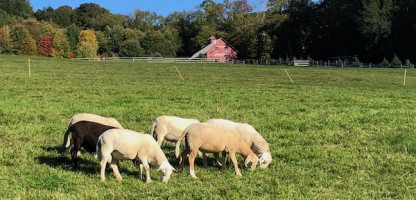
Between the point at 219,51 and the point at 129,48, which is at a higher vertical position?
the point at 129,48

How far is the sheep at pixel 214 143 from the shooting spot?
7.03 m

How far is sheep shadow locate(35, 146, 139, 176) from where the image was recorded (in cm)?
717

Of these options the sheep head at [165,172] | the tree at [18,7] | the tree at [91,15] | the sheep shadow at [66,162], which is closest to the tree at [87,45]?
the tree at [18,7]

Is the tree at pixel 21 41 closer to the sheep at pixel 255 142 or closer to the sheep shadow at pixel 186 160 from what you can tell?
the sheep shadow at pixel 186 160

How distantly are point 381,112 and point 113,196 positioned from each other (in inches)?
421

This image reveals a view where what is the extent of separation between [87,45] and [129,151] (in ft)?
322

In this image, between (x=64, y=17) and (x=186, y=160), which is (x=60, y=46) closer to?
(x=64, y=17)

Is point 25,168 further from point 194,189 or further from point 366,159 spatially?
point 366,159

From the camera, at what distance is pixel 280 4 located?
114m

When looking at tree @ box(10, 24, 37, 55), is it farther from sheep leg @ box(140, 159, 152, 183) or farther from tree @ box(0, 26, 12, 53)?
sheep leg @ box(140, 159, 152, 183)

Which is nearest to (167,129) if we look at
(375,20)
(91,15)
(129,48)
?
(375,20)

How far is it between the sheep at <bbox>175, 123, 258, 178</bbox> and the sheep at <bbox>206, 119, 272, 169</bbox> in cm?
23

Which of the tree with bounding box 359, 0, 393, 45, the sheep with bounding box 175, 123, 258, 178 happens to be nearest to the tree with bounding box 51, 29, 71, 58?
the tree with bounding box 359, 0, 393, 45

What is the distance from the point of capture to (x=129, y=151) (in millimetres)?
6469
